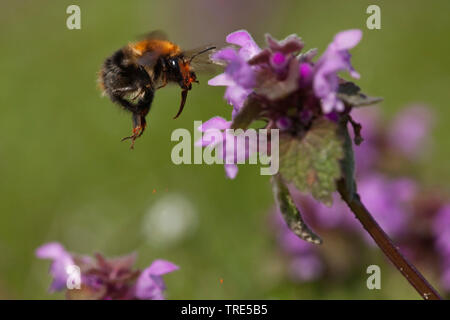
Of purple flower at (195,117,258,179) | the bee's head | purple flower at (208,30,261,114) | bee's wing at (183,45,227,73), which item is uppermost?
bee's wing at (183,45,227,73)

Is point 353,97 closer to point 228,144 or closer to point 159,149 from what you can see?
point 228,144

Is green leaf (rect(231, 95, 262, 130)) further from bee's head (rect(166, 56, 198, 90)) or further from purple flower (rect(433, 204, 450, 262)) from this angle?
purple flower (rect(433, 204, 450, 262))

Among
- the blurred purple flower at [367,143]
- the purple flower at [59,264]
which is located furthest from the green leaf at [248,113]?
the blurred purple flower at [367,143]

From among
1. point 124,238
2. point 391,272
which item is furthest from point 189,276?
point 391,272

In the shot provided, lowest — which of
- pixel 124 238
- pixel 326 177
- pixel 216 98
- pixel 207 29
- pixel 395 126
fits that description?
pixel 326 177

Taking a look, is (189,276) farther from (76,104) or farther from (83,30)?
(83,30)

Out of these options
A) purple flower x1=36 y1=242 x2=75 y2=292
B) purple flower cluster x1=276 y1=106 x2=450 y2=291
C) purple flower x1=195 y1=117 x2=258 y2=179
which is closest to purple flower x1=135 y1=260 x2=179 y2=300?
purple flower x1=36 y1=242 x2=75 y2=292
